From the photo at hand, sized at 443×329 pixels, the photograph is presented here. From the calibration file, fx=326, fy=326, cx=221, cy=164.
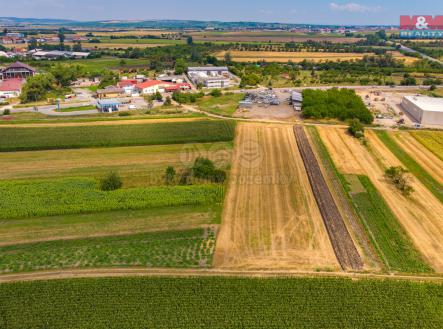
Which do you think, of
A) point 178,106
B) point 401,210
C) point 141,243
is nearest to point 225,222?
point 141,243

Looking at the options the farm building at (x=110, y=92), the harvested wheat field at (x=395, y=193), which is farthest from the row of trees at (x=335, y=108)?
the farm building at (x=110, y=92)

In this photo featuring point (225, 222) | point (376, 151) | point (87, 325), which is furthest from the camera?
point (376, 151)

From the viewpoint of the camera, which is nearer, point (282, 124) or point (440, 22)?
point (282, 124)

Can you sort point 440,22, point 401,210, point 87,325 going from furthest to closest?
point 440,22 < point 401,210 < point 87,325

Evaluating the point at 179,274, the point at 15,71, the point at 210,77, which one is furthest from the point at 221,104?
the point at 15,71

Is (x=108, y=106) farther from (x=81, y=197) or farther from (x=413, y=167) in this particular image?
(x=413, y=167)

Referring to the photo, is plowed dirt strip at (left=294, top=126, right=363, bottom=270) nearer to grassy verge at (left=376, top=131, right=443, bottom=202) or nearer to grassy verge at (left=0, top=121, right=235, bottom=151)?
grassy verge at (left=376, top=131, right=443, bottom=202)

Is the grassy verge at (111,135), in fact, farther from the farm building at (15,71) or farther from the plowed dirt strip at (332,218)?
the farm building at (15,71)

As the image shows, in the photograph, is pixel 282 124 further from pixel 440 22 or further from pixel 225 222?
pixel 440 22
